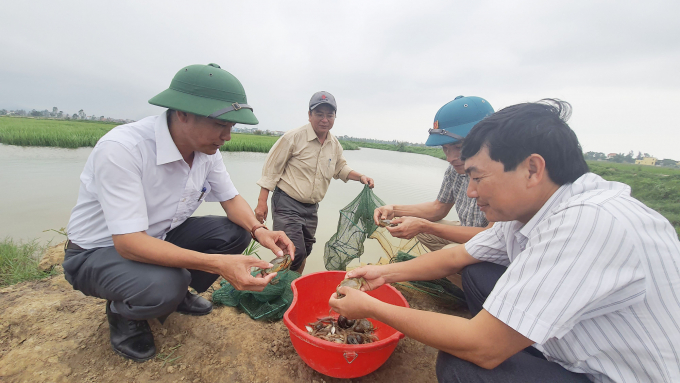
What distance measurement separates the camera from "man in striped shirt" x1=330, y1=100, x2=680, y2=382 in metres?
1.04

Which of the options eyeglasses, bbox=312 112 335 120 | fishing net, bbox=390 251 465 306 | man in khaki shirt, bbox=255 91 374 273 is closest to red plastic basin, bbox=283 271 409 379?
fishing net, bbox=390 251 465 306

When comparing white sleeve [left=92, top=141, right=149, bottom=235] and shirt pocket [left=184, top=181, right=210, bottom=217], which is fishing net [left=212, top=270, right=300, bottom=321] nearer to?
shirt pocket [left=184, top=181, right=210, bottom=217]

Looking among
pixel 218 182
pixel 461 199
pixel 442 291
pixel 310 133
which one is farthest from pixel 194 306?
pixel 461 199

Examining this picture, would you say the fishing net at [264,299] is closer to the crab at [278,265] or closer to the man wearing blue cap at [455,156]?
the crab at [278,265]

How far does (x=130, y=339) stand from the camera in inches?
77.8

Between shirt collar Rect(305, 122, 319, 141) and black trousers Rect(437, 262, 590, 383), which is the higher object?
shirt collar Rect(305, 122, 319, 141)

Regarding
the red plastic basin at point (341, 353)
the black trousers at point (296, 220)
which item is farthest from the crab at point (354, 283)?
the black trousers at point (296, 220)

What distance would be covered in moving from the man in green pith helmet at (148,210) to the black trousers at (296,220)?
5.08 feet

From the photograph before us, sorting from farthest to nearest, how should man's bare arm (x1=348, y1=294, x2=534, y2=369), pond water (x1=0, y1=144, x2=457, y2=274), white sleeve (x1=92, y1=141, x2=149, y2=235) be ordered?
pond water (x1=0, y1=144, x2=457, y2=274)
white sleeve (x1=92, y1=141, x2=149, y2=235)
man's bare arm (x1=348, y1=294, x2=534, y2=369)

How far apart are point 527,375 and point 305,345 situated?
113cm

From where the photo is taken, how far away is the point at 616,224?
102 cm

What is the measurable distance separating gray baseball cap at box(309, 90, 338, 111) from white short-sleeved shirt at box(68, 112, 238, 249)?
1.82 m

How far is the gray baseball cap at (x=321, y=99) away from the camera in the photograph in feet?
12.4

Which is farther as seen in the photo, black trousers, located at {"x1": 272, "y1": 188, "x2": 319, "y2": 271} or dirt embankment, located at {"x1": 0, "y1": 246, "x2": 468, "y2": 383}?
black trousers, located at {"x1": 272, "y1": 188, "x2": 319, "y2": 271}
